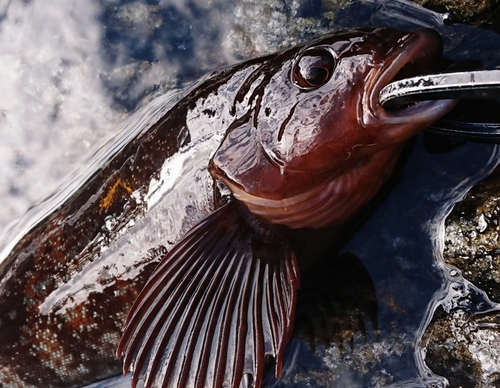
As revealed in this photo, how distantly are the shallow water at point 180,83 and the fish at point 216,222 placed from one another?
22 cm

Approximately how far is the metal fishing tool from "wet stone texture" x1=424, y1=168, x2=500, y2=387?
0.97 feet

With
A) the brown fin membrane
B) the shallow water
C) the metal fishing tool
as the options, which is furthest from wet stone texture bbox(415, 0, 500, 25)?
the brown fin membrane

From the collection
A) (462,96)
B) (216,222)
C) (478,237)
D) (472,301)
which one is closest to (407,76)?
(462,96)

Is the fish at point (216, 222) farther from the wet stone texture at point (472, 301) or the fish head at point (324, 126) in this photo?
the wet stone texture at point (472, 301)

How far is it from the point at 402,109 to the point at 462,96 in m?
0.28

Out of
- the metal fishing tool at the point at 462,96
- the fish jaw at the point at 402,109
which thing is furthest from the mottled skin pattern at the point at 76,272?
the metal fishing tool at the point at 462,96

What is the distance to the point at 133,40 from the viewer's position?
3250mm

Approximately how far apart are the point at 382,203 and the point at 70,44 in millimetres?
2112

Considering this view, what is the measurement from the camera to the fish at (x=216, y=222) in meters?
2.14

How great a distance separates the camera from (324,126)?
2137 mm

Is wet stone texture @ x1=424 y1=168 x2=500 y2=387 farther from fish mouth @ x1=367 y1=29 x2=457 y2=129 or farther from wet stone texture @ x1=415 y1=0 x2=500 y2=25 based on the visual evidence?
wet stone texture @ x1=415 y1=0 x2=500 y2=25

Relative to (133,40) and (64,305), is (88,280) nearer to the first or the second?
(64,305)

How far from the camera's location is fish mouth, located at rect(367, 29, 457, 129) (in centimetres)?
204

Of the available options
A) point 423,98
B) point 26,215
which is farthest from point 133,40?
point 423,98
